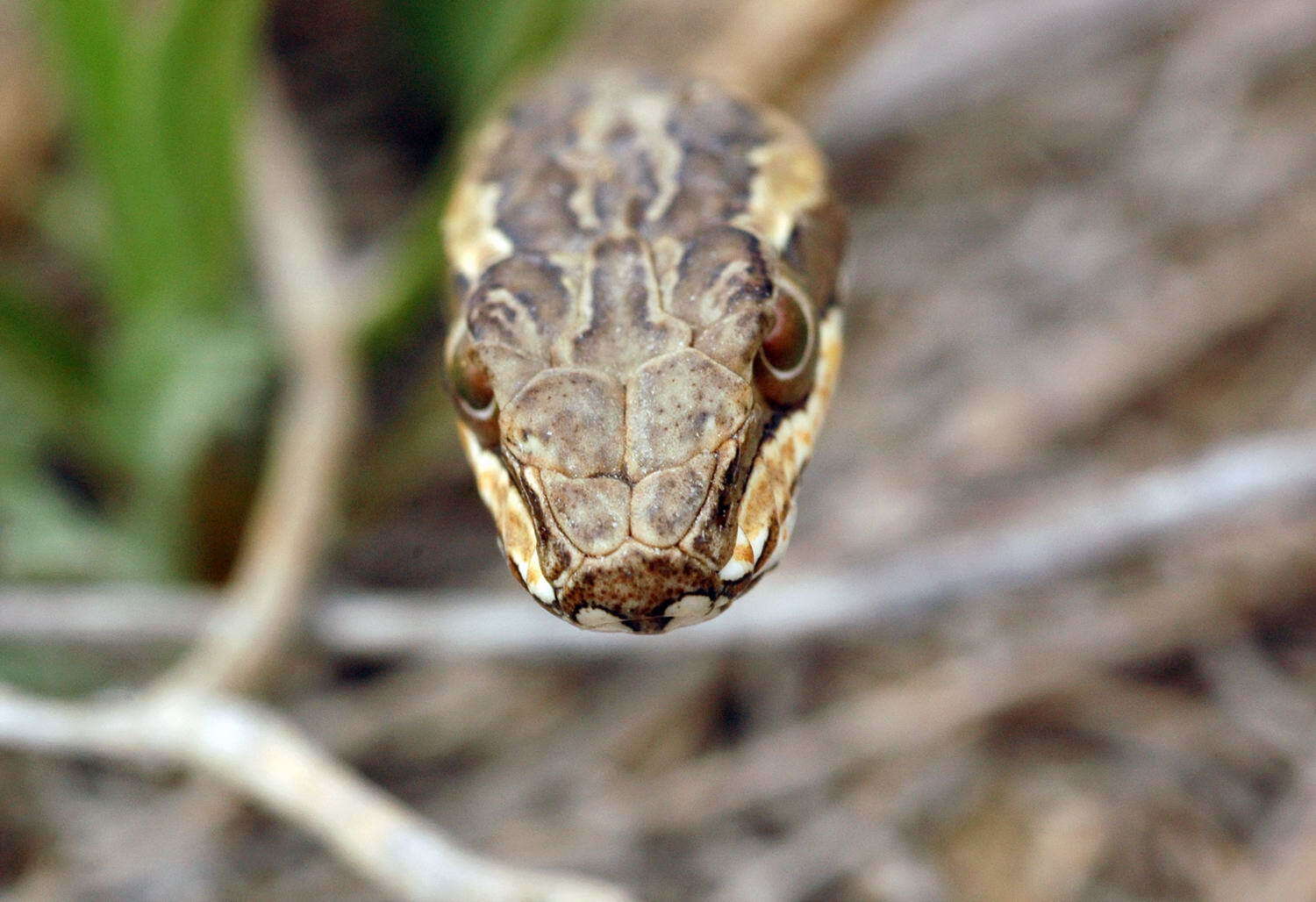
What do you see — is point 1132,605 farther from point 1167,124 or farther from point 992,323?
point 1167,124

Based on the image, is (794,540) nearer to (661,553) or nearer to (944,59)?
(944,59)

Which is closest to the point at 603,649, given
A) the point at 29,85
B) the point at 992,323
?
the point at 992,323

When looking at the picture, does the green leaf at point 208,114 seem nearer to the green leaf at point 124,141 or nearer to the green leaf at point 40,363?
the green leaf at point 124,141

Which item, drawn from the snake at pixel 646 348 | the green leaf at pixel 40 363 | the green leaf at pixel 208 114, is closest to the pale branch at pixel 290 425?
the green leaf at pixel 208 114

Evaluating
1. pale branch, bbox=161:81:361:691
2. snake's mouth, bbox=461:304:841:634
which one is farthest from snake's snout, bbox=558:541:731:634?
pale branch, bbox=161:81:361:691

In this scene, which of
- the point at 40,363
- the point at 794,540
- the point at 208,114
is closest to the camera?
the point at 208,114

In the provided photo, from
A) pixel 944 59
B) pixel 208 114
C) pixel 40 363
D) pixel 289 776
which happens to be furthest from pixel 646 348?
pixel 944 59
